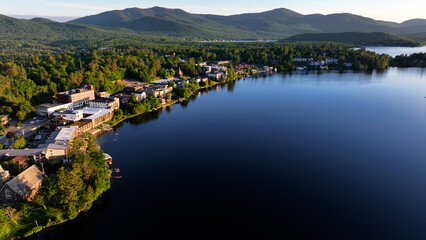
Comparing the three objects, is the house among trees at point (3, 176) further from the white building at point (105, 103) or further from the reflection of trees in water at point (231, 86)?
the reflection of trees in water at point (231, 86)

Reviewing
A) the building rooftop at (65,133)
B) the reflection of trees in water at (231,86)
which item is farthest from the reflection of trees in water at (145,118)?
the reflection of trees in water at (231,86)

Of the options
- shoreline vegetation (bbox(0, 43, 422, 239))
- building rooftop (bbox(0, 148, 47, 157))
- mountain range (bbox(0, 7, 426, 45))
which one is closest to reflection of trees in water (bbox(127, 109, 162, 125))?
shoreline vegetation (bbox(0, 43, 422, 239))

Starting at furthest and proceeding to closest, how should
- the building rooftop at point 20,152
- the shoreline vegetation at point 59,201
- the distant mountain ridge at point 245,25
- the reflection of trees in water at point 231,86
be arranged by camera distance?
the distant mountain ridge at point 245,25 < the reflection of trees in water at point 231,86 < the building rooftop at point 20,152 < the shoreline vegetation at point 59,201

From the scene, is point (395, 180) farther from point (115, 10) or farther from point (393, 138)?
point (115, 10)

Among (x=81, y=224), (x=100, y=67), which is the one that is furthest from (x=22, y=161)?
(x=100, y=67)

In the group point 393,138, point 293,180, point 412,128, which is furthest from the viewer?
point 412,128

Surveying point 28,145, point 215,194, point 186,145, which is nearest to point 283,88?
point 186,145

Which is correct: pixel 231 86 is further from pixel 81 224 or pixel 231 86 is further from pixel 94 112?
pixel 81 224
